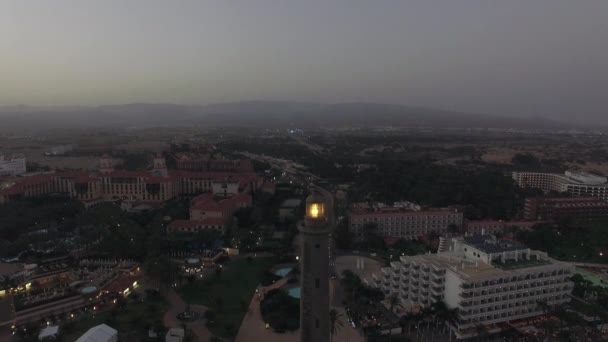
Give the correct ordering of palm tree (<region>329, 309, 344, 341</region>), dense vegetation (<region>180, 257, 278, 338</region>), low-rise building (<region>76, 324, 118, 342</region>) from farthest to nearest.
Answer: dense vegetation (<region>180, 257, 278, 338</region>)
palm tree (<region>329, 309, 344, 341</region>)
low-rise building (<region>76, 324, 118, 342</region>)

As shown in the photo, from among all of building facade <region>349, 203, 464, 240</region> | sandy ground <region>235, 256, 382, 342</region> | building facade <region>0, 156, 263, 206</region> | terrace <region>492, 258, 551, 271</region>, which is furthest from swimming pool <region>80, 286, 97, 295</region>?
building facade <region>0, 156, 263, 206</region>

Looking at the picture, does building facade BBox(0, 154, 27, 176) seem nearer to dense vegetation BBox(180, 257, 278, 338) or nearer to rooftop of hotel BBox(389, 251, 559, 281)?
dense vegetation BBox(180, 257, 278, 338)

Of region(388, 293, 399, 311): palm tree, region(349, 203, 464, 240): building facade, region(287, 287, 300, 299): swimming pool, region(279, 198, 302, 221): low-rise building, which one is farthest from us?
region(279, 198, 302, 221): low-rise building

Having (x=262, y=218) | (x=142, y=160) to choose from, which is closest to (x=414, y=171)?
(x=262, y=218)

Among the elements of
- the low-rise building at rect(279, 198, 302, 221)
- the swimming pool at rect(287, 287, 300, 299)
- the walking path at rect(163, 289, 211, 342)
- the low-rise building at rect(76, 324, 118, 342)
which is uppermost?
the low-rise building at rect(76, 324, 118, 342)

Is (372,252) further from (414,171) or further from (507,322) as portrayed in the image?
(414,171)
